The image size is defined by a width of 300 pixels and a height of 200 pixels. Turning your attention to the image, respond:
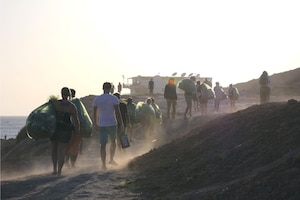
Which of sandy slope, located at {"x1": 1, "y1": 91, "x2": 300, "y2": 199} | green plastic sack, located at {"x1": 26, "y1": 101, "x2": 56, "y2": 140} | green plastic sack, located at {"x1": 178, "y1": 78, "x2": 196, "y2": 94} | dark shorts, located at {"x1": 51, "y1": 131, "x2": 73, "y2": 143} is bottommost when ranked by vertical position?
sandy slope, located at {"x1": 1, "y1": 91, "x2": 300, "y2": 199}

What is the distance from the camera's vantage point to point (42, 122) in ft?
40.8

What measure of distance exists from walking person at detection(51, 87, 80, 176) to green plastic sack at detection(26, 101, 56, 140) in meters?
0.12

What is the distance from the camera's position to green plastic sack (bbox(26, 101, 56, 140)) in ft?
40.2

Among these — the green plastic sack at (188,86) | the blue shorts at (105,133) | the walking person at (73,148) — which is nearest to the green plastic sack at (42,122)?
the walking person at (73,148)

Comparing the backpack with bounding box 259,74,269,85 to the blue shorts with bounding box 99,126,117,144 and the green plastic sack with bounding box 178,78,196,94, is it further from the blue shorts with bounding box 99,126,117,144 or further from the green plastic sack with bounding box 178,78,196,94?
the blue shorts with bounding box 99,126,117,144

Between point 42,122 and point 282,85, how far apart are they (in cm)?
4720

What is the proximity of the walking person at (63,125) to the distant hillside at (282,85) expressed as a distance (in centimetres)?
3997

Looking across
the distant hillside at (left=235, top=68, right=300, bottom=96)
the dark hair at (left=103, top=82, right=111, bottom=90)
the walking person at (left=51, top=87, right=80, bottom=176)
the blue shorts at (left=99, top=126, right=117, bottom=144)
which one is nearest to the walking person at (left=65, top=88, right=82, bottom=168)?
the blue shorts at (left=99, top=126, right=117, bottom=144)

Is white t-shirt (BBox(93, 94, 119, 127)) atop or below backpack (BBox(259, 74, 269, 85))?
below

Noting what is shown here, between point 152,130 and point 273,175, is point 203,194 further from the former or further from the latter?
point 152,130

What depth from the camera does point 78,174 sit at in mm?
11977

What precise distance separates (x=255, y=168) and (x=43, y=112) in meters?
5.32

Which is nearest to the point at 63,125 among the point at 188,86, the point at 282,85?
the point at 188,86

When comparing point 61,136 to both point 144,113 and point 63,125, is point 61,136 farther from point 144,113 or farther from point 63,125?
point 144,113
